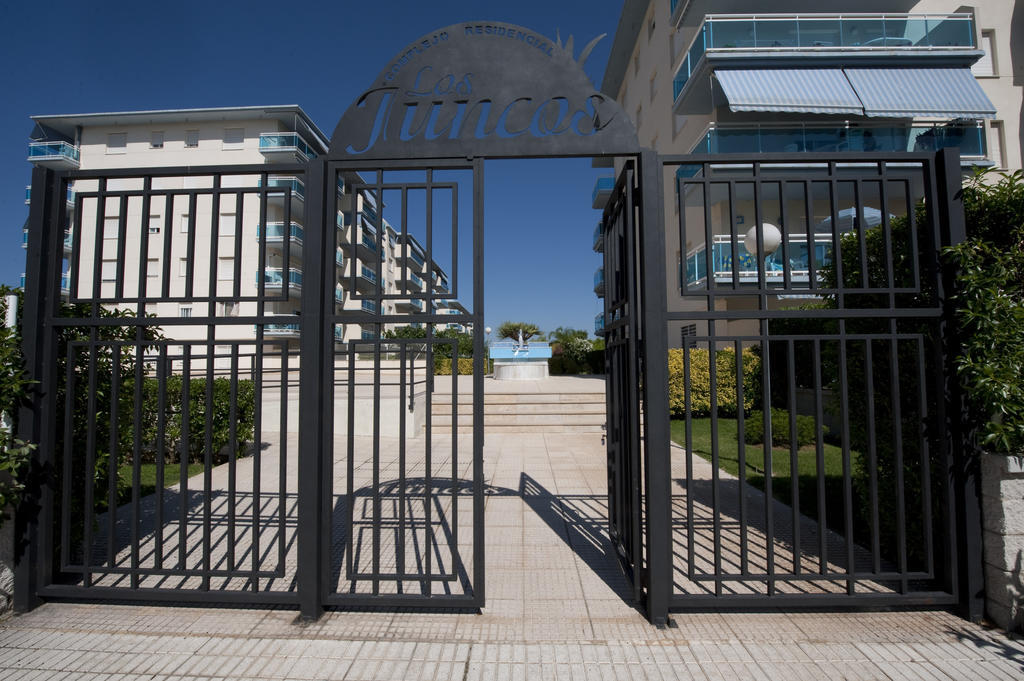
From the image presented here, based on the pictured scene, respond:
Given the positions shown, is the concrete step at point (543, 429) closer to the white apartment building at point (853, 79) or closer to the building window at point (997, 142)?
the white apartment building at point (853, 79)

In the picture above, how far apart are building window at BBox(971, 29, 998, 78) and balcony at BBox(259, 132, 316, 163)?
25163 mm

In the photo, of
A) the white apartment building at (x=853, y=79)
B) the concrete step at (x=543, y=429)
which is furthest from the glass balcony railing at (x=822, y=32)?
the concrete step at (x=543, y=429)

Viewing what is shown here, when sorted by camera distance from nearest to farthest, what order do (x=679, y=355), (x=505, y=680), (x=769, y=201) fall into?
(x=505, y=680)
(x=679, y=355)
(x=769, y=201)

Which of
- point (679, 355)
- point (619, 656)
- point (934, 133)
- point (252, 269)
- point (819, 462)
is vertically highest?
point (934, 133)

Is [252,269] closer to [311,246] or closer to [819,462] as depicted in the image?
[311,246]

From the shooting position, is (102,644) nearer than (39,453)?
Yes

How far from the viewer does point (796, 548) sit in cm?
333

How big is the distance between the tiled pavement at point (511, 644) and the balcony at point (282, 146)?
24.2 m

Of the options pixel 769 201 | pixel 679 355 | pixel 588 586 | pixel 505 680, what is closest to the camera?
pixel 505 680

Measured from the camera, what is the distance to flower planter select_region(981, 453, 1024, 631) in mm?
3143

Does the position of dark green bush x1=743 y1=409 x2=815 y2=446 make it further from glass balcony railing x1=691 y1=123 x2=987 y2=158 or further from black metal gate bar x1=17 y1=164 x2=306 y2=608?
black metal gate bar x1=17 y1=164 x2=306 y2=608

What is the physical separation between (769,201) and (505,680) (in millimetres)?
17744

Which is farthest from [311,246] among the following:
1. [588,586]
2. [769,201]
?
[769,201]

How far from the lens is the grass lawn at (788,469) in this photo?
19.2ft
